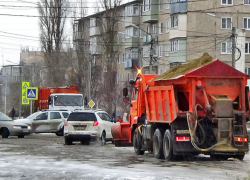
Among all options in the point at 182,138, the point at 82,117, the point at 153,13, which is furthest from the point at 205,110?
the point at 153,13

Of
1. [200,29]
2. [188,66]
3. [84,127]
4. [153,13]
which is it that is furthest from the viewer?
[153,13]

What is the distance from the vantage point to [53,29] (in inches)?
2751

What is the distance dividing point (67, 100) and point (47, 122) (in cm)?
499

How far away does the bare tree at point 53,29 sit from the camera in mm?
68875

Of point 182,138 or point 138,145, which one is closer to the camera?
point 182,138

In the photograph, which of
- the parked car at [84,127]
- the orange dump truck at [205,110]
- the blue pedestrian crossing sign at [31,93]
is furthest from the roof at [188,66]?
the blue pedestrian crossing sign at [31,93]

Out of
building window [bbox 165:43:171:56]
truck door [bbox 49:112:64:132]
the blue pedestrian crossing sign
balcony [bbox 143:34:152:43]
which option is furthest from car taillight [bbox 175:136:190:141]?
balcony [bbox 143:34:152:43]

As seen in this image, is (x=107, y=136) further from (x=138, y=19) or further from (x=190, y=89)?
(x=138, y=19)

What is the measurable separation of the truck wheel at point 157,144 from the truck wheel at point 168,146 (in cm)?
36

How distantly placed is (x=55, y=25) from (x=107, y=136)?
41610 mm

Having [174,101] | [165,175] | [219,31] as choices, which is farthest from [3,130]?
[219,31]

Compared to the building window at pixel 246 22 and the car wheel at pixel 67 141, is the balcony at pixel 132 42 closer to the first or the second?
the building window at pixel 246 22

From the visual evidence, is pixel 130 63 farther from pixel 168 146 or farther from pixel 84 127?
pixel 168 146

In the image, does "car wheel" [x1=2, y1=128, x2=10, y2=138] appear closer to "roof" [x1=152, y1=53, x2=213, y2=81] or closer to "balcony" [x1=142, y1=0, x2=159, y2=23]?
"roof" [x1=152, y1=53, x2=213, y2=81]
